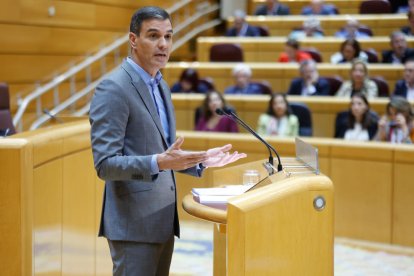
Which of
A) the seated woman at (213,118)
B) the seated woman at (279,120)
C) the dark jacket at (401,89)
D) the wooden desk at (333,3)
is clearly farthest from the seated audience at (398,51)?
the wooden desk at (333,3)

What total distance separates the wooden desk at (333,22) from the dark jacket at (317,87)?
2.36 meters

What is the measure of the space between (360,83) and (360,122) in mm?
897

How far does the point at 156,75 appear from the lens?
2168mm

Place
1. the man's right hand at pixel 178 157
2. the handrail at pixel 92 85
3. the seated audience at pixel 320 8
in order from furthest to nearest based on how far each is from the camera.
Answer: the seated audience at pixel 320 8 < the handrail at pixel 92 85 < the man's right hand at pixel 178 157

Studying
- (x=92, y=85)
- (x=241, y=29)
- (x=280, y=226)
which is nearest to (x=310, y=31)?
(x=241, y=29)

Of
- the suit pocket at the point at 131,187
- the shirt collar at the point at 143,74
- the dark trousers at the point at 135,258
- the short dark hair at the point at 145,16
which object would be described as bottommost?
the dark trousers at the point at 135,258

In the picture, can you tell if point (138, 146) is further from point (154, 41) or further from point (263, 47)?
point (263, 47)

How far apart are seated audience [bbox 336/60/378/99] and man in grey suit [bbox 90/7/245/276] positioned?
411 cm

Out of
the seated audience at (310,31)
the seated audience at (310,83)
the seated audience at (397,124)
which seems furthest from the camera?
the seated audience at (310,31)

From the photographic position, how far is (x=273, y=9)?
30.3 ft

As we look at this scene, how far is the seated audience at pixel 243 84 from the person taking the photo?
6.44 meters

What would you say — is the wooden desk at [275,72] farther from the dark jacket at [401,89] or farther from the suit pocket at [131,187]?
the suit pocket at [131,187]

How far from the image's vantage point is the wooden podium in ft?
6.28

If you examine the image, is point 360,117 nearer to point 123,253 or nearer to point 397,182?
point 397,182
